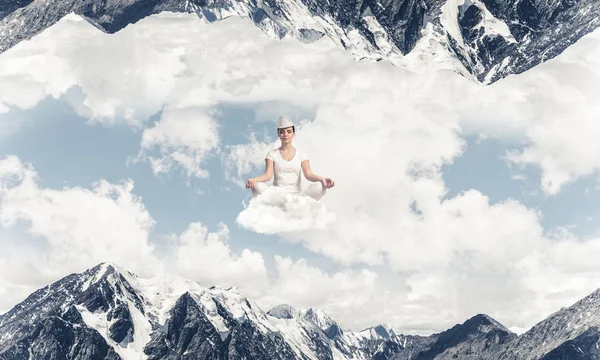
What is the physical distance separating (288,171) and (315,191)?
92.6 inches

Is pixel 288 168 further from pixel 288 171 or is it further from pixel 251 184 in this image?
pixel 251 184

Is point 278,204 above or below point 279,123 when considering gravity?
below

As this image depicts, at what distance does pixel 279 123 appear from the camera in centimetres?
Result: 4959

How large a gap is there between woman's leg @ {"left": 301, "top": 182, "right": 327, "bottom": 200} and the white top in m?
0.98

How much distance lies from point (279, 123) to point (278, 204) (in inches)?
180

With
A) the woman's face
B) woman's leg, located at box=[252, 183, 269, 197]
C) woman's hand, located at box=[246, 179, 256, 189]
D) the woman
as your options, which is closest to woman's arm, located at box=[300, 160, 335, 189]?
the woman

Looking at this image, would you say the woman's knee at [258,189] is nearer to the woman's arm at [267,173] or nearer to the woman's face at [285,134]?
the woman's arm at [267,173]

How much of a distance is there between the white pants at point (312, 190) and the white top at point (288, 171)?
110cm

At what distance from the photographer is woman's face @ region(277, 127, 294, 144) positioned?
164 feet

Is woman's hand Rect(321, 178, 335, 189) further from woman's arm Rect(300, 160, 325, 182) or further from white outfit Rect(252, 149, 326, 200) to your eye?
white outfit Rect(252, 149, 326, 200)

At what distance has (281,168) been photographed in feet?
168

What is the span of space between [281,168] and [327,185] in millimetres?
3382

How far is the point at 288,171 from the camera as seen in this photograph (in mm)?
51281

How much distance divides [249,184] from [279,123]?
12.6 ft
